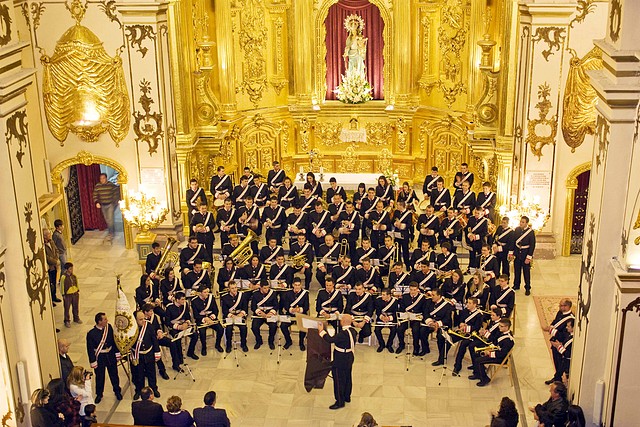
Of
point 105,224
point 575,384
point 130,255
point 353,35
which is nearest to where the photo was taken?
point 575,384

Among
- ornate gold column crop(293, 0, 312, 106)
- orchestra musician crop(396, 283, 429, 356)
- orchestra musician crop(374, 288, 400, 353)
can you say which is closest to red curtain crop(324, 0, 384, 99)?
ornate gold column crop(293, 0, 312, 106)

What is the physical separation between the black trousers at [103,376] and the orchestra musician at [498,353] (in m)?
6.65

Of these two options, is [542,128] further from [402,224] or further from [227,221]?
[227,221]

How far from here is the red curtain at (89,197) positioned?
23.0 meters

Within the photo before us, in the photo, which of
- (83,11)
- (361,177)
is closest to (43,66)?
(83,11)

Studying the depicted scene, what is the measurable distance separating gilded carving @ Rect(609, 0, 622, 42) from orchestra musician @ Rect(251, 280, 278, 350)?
26.5 ft

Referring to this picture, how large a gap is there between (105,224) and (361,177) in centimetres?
736

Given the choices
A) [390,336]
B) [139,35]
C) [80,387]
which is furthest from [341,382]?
[139,35]

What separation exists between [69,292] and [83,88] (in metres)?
5.67

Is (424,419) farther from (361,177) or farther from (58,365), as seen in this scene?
(361,177)

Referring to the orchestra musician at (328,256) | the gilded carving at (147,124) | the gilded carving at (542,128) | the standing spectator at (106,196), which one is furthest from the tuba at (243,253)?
the gilded carving at (542,128)

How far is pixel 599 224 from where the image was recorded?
12.1m

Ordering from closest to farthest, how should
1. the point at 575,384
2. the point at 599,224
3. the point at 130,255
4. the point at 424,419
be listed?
the point at 599,224 < the point at 575,384 < the point at 424,419 < the point at 130,255

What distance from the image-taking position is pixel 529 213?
66.8ft
